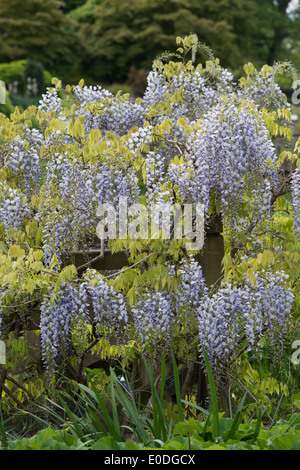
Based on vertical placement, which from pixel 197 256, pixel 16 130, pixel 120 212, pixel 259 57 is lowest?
pixel 197 256

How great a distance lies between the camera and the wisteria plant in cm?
325

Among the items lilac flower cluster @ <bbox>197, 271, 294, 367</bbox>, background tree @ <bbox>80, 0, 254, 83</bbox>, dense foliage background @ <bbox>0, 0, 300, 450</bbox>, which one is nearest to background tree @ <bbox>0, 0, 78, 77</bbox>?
background tree @ <bbox>80, 0, 254, 83</bbox>

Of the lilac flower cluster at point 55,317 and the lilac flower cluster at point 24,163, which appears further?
the lilac flower cluster at point 24,163

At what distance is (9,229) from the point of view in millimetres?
3537

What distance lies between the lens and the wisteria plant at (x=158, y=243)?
10.7 feet

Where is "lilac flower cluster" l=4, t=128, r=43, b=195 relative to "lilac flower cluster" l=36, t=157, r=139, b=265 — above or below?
above

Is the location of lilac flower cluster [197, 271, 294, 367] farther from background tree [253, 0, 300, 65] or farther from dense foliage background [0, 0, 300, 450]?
background tree [253, 0, 300, 65]

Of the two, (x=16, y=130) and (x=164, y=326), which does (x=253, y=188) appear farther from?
(x=16, y=130)

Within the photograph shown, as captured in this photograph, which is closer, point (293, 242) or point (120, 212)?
point (120, 212)

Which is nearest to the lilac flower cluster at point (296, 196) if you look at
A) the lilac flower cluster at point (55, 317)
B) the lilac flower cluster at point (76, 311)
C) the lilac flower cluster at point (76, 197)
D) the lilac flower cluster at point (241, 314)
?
the lilac flower cluster at point (241, 314)

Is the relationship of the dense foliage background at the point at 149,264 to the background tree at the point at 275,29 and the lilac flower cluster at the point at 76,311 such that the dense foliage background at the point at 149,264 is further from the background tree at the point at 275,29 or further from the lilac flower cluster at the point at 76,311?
the background tree at the point at 275,29

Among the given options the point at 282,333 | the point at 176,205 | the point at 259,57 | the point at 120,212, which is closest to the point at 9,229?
the point at 120,212

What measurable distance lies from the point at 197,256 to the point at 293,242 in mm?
618

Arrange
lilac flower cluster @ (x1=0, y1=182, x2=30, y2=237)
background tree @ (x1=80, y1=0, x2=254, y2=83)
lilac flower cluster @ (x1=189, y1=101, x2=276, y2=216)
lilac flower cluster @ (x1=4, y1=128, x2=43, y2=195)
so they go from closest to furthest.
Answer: lilac flower cluster @ (x1=189, y1=101, x2=276, y2=216)
lilac flower cluster @ (x1=0, y1=182, x2=30, y2=237)
lilac flower cluster @ (x1=4, y1=128, x2=43, y2=195)
background tree @ (x1=80, y1=0, x2=254, y2=83)
